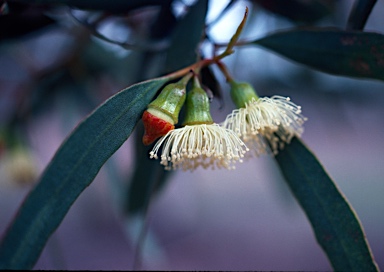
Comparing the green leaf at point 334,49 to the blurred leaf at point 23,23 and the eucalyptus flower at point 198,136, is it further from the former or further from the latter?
the blurred leaf at point 23,23

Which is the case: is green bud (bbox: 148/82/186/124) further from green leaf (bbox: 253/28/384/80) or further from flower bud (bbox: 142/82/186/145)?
green leaf (bbox: 253/28/384/80)

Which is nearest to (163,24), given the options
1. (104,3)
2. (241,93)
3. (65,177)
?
(104,3)

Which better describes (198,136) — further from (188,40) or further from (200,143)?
(188,40)

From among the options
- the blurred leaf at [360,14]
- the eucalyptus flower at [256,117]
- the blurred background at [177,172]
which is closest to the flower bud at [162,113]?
the eucalyptus flower at [256,117]

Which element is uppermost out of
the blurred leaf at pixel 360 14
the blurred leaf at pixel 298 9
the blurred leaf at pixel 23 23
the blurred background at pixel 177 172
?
the blurred leaf at pixel 23 23

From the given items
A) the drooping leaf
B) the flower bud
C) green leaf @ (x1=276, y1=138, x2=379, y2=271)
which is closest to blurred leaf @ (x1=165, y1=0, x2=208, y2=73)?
the drooping leaf
